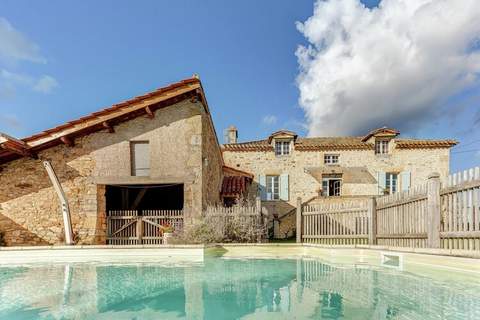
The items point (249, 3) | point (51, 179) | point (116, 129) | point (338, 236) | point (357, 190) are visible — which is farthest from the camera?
point (357, 190)

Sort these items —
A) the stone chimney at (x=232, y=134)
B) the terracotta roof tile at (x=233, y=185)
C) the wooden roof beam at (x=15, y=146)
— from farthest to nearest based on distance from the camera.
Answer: the stone chimney at (x=232, y=134) < the terracotta roof tile at (x=233, y=185) < the wooden roof beam at (x=15, y=146)

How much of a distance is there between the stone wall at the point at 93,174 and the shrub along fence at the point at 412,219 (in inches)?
191

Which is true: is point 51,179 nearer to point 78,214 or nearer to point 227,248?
point 78,214

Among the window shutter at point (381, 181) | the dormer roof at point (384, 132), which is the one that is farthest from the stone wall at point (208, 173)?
the dormer roof at point (384, 132)

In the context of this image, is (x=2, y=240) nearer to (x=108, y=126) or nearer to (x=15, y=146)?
(x=15, y=146)

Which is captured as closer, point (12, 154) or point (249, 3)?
point (12, 154)

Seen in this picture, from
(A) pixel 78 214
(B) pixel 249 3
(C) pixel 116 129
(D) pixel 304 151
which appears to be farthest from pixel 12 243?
(D) pixel 304 151

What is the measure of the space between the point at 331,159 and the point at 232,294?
59.0 feet

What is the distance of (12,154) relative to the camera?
10.8m

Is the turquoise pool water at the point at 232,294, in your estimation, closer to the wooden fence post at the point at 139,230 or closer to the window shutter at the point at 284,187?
the wooden fence post at the point at 139,230

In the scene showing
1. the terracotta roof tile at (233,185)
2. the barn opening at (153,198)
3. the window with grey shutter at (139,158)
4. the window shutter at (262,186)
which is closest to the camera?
the window with grey shutter at (139,158)

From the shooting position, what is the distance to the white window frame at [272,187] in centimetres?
2039

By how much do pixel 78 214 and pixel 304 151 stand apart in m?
15.2

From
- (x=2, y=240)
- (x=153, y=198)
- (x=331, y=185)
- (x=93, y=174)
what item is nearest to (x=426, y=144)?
(x=331, y=185)
